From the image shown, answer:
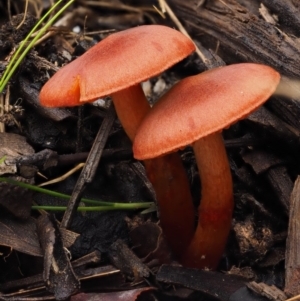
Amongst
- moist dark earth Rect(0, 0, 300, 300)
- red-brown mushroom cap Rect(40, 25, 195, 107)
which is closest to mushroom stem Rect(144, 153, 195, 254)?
moist dark earth Rect(0, 0, 300, 300)

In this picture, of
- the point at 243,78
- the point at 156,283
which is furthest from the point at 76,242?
the point at 243,78

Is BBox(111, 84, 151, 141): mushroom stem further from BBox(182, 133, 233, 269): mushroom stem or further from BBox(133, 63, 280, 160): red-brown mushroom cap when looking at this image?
BBox(182, 133, 233, 269): mushroom stem

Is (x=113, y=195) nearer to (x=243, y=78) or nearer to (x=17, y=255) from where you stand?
(x=17, y=255)

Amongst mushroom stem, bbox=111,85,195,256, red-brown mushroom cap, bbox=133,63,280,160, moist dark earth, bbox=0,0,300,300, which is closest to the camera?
red-brown mushroom cap, bbox=133,63,280,160

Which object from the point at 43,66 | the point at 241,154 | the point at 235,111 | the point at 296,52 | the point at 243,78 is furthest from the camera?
the point at 43,66

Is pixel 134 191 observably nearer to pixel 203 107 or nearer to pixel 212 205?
pixel 212 205

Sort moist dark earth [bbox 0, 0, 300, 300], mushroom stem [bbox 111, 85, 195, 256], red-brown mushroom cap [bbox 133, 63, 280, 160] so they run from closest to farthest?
1. red-brown mushroom cap [bbox 133, 63, 280, 160]
2. moist dark earth [bbox 0, 0, 300, 300]
3. mushroom stem [bbox 111, 85, 195, 256]
